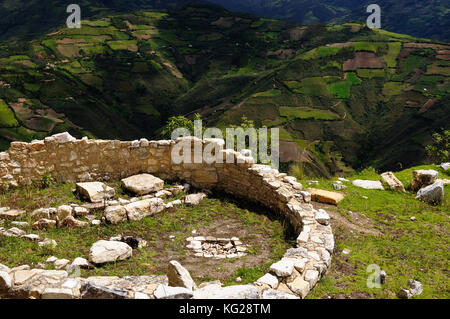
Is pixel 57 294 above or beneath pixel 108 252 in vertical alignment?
above

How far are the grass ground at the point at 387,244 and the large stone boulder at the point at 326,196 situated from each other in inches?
7.3

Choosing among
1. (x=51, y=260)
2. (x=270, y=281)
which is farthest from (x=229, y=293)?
(x=51, y=260)

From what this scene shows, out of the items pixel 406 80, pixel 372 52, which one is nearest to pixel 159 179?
pixel 406 80

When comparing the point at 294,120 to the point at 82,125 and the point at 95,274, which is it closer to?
the point at 82,125

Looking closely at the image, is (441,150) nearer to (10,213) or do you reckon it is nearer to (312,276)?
(312,276)

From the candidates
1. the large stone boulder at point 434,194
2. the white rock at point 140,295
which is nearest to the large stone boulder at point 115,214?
the white rock at point 140,295

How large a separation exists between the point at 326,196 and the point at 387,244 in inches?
91.2

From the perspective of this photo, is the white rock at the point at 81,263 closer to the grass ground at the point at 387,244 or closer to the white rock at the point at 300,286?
the white rock at the point at 300,286

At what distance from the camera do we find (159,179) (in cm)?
924

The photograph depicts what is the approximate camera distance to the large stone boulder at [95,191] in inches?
326

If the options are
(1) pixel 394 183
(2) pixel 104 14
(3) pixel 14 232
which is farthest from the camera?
(2) pixel 104 14

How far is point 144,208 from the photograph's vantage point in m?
7.93

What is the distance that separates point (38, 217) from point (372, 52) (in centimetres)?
8064

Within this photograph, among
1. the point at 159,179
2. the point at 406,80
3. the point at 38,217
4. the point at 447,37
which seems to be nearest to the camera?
the point at 38,217
